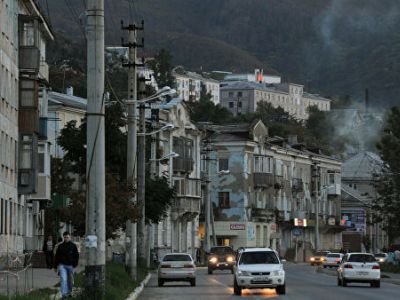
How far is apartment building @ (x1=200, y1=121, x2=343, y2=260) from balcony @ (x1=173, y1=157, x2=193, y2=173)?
427 cm

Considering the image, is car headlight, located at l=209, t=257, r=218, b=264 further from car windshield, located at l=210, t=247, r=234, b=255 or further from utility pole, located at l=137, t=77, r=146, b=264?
utility pole, located at l=137, t=77, r=146, b=264

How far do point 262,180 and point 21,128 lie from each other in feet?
218

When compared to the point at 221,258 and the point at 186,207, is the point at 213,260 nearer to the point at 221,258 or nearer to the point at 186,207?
the point at 221,258

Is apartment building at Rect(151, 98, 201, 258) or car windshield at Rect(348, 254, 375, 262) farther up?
apartment building at Rect(151, 98, 201, 258)

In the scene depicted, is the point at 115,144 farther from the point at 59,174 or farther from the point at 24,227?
the point at 59,174

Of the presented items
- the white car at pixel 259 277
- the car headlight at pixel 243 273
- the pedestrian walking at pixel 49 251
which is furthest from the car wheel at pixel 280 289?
the pedestrian walking at pixel 49 251

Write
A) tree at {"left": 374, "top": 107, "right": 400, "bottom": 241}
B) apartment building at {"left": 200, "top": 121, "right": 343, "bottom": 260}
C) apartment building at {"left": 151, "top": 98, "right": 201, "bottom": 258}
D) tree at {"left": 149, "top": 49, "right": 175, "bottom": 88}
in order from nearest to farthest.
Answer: tree at {"left": 374, "top": 107, "right": 400, "bottom": 241} → apartment building at {"left": 151, "top": 98, "right": 201, "bottom": 258} → apartment building at {"left": 200, "top": 121, "right": 343, "bottom": 260} → tree at {"left": 149, "top": 49, "right": 175, "bottom": 88}

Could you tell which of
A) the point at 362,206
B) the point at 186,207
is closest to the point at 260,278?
the point at 186,207

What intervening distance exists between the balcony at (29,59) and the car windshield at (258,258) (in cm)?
2123

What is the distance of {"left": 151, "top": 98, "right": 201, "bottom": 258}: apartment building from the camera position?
10750 cm

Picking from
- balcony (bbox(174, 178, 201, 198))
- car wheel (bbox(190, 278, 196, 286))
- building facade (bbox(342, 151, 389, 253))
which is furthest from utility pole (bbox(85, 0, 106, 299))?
building facade (bbox(342, 151, 389, 253))

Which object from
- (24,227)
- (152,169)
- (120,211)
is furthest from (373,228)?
(120,211)

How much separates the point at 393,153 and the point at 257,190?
3029 centimetres

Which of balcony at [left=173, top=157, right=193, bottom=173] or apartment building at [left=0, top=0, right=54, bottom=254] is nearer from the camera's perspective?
apartment building at [left=0, top=0, right=54, bottom=254]
